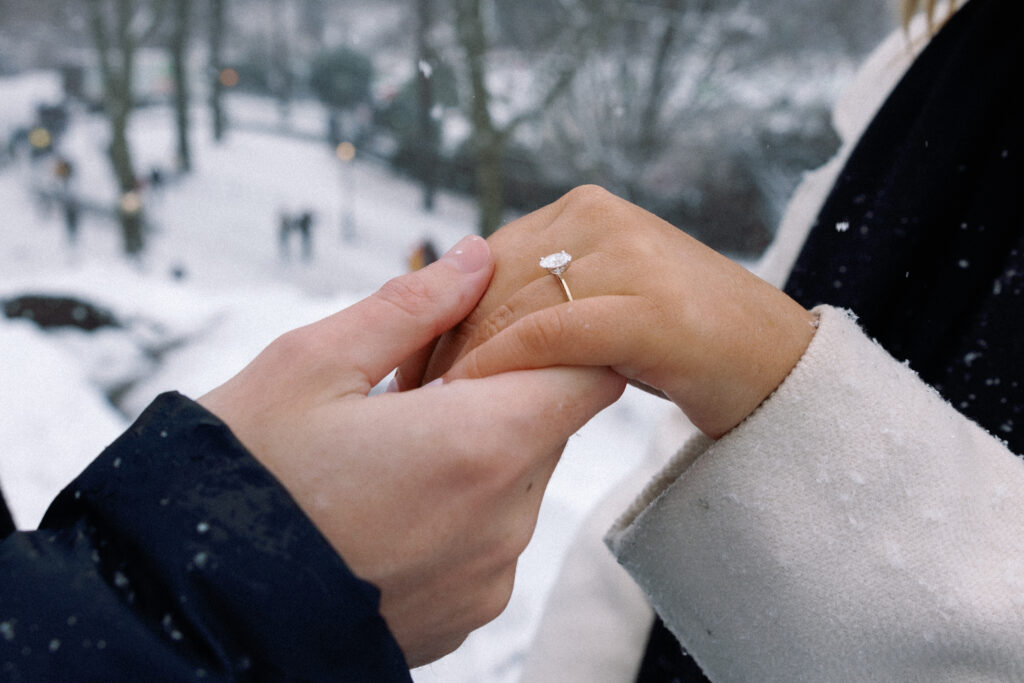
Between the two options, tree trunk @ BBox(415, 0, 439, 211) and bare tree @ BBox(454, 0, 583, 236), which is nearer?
tree trunk @ BBox(415, 0, 439, 211)

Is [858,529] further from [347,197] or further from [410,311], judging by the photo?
[347,197]

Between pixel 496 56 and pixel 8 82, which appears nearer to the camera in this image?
pixel 496 56

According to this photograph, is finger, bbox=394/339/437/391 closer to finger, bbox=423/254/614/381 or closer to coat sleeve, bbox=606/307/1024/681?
finger, bbox=423/254/614/381

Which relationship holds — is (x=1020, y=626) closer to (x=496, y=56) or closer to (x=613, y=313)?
(x=613, y=313)

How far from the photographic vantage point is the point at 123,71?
303cm

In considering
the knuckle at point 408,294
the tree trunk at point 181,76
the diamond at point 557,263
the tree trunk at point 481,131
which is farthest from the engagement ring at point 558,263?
the tree trunk at point 181,76

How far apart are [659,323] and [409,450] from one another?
220 mm

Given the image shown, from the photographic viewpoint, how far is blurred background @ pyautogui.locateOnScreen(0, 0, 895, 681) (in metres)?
2.09

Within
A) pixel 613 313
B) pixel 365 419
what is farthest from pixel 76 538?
pixel 613 313

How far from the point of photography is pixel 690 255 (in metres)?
0.51

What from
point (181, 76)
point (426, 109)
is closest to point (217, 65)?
point (181, 76)

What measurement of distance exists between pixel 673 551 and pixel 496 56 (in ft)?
7.10

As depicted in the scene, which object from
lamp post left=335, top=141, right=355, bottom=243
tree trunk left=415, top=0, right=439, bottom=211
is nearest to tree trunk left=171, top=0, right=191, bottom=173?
lamp post left=335, top=141, right=355, bottom=243

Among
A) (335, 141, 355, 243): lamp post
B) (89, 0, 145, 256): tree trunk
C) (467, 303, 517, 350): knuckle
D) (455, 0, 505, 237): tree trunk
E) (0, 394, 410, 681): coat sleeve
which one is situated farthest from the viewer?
(335, 141, 355, 243): lamp post
